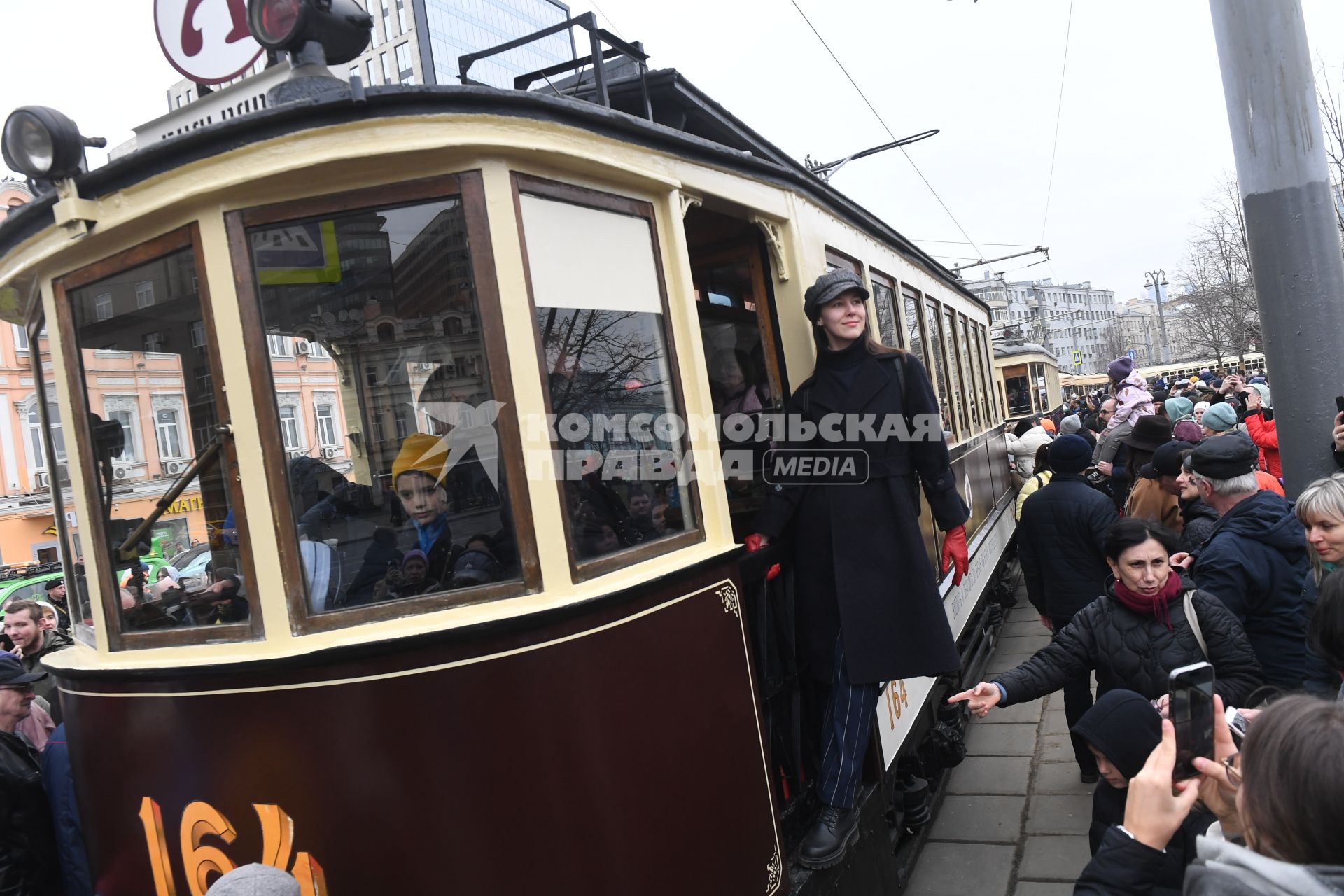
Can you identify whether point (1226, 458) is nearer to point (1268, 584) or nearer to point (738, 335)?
point (1268, 584)

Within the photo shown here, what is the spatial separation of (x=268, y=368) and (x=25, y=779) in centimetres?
182

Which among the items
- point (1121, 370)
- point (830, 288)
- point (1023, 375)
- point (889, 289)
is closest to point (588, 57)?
point (830, 288)

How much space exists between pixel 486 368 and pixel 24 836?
2.25 m

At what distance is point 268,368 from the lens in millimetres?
2287

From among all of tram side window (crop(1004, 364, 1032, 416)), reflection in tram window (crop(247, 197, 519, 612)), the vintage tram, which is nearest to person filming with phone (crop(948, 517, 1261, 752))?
reflection in tram window (crop(247, 197, 519, 612))

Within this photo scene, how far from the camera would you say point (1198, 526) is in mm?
3961

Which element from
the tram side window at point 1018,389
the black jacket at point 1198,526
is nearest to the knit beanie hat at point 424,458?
the black jacket at point 1198,526

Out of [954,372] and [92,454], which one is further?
[954,372]

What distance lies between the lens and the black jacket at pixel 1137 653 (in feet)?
9.28

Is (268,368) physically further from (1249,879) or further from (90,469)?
(1249,879)

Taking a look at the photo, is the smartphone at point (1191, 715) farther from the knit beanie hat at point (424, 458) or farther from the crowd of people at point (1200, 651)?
the knit beanie hat at point (424, 458)

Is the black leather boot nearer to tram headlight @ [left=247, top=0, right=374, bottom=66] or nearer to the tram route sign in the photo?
tram headlight @ [left=247, top=0, right=374, bottom=66]

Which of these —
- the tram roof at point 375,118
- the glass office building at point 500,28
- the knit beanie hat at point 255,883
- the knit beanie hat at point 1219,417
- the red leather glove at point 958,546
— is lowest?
the knit beanie hat at point 255,883

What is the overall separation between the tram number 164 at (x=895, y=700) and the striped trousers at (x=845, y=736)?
0.42 m
